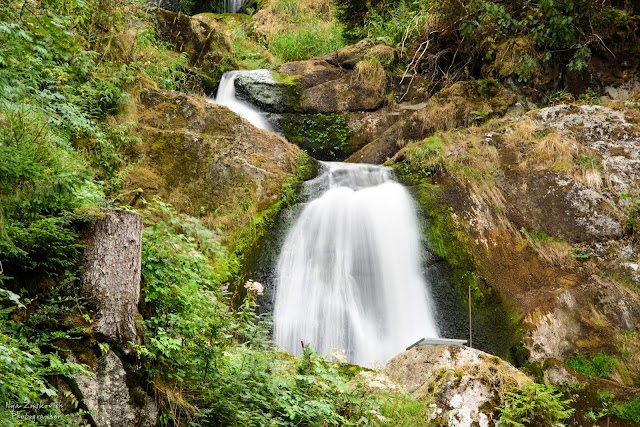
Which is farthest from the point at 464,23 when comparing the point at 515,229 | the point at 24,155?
the point at 24,155

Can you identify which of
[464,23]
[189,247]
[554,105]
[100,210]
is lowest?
[189,247]

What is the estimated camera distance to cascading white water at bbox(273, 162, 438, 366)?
6.84 meters

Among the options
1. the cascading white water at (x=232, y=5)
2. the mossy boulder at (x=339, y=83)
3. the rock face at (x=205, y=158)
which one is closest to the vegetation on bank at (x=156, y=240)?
the rock face at (x=205, y=158)

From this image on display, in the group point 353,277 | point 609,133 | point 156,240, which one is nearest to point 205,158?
point 353,277

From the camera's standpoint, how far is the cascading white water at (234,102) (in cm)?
1174

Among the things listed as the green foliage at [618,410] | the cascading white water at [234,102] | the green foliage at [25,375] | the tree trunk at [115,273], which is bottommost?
the green foliage at [618,410]

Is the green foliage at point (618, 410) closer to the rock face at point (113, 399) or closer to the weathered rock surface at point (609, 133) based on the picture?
the weathered rock surface at point (609, 133)

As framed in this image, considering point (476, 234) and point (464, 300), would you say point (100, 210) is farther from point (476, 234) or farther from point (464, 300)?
point (476, 234)

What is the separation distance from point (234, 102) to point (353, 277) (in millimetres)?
5996

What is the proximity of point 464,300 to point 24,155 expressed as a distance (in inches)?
215

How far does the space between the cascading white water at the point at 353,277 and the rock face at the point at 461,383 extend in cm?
163

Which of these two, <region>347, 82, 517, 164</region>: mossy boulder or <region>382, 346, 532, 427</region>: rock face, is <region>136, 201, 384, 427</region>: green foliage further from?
<region>347, 82, 517, 164</region>: mossy boulder

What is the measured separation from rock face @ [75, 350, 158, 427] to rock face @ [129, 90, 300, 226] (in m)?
4.56

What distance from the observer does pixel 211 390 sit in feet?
12.3
